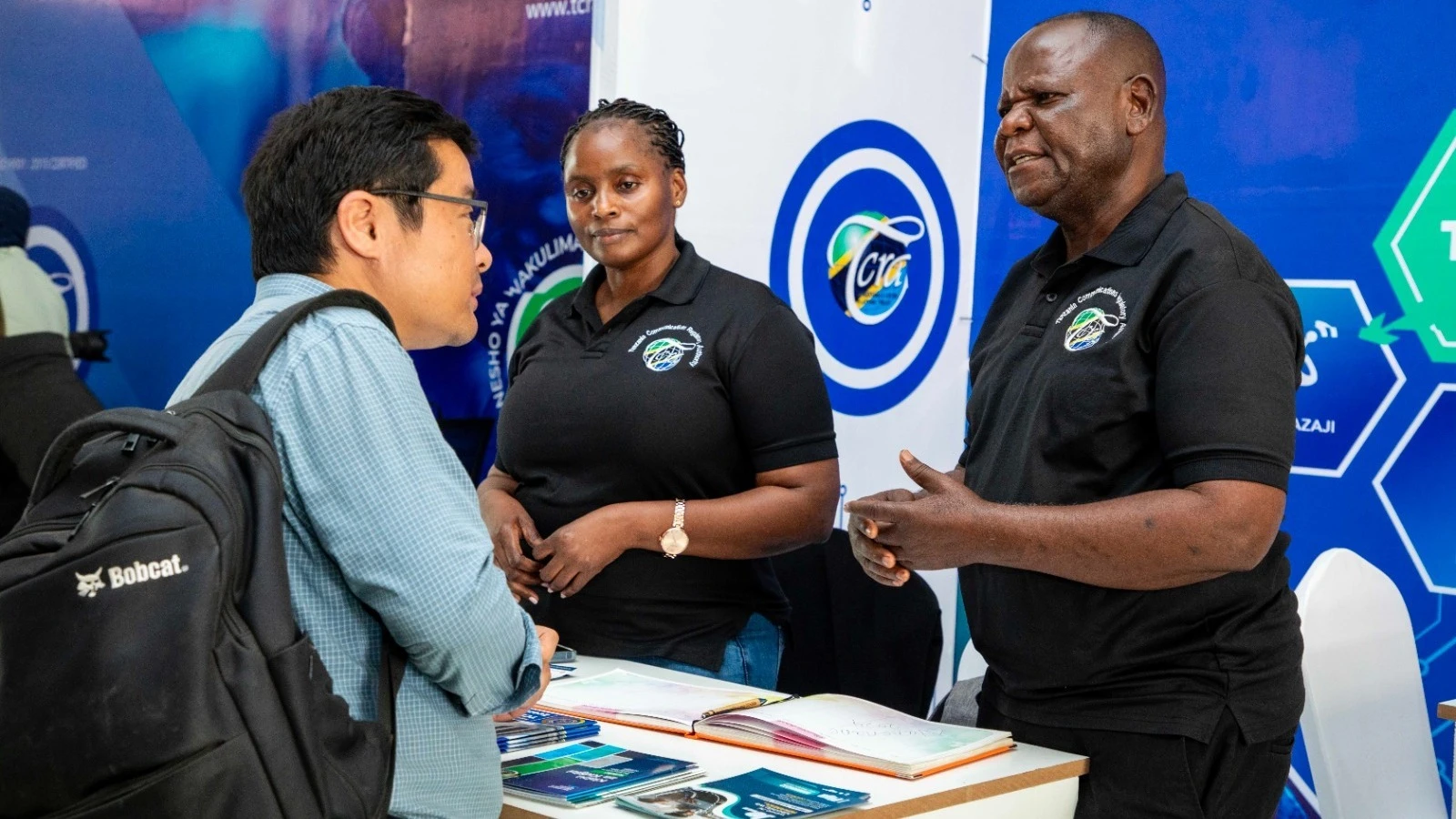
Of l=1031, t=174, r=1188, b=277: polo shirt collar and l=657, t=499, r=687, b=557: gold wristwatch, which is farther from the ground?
l=1031, t=174, r=1188, b=277: polo shirt collar

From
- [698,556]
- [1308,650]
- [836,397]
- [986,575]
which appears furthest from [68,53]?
[1308,650]

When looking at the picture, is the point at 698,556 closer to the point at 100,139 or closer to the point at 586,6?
the point at 586,6

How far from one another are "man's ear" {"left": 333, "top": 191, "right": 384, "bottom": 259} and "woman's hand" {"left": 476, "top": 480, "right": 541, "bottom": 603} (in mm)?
928

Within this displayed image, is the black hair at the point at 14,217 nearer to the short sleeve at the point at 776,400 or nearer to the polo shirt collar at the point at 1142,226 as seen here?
the short sleeve at the point at 776,400

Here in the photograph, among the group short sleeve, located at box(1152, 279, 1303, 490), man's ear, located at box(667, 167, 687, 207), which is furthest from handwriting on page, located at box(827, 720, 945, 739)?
man's ear, located at box(667, 167, 687, 207)

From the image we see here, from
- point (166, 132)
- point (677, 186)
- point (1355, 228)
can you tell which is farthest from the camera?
point (166, 132)

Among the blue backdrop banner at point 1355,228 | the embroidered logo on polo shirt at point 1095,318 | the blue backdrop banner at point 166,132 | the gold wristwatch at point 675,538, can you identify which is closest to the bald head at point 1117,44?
the embroidered logo on polo shirt at point 1095,318

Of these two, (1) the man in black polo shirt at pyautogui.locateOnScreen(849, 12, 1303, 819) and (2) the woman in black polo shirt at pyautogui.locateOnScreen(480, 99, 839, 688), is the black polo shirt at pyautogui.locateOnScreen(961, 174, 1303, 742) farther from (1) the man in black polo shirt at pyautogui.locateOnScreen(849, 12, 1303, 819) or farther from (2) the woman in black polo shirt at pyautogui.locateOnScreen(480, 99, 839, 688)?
(2) the woman in black polo shirt at pyautogui.locateOnScreen(480, 99, 839, 688)

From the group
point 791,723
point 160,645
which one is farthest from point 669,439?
point 160,645

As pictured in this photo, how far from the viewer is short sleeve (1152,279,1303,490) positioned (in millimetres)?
1749

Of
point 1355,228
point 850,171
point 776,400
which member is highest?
point 850,171

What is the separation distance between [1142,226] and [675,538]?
0.95 meters

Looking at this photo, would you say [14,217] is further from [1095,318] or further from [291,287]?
[1095,318]

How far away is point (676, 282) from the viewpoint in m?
2.65
